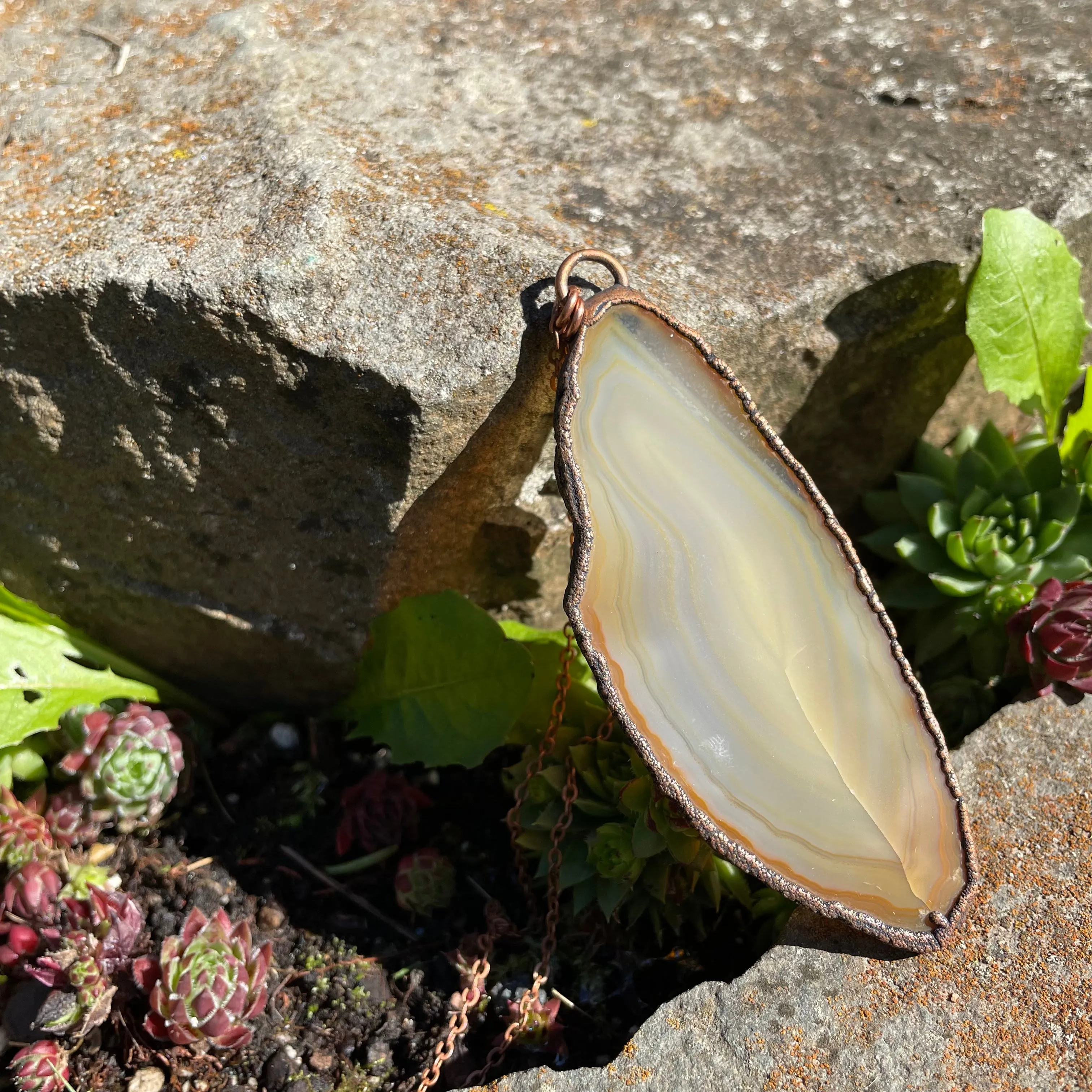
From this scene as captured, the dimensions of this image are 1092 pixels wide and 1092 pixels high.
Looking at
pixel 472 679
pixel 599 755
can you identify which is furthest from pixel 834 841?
pixel 472 679

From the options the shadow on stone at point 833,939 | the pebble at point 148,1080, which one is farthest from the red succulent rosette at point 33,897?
the shadow on stone at point 833,939

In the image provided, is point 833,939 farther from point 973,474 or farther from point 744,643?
point 973,474

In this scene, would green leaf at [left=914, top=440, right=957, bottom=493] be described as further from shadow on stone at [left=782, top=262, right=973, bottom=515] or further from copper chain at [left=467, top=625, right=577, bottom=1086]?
copper chain at [left=467, top=625, right=577, bottom=1086]

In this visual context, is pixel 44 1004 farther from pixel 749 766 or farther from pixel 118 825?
pixel 749 766

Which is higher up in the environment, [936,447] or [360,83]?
[360,83]

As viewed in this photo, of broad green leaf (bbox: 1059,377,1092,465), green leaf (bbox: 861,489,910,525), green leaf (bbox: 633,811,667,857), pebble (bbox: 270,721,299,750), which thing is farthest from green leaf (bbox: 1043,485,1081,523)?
pebble (bbox: 270,721,299,750)

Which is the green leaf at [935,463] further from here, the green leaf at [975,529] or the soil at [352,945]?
the soil at [352,945]

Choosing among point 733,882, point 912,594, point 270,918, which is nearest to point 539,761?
point 733,882
